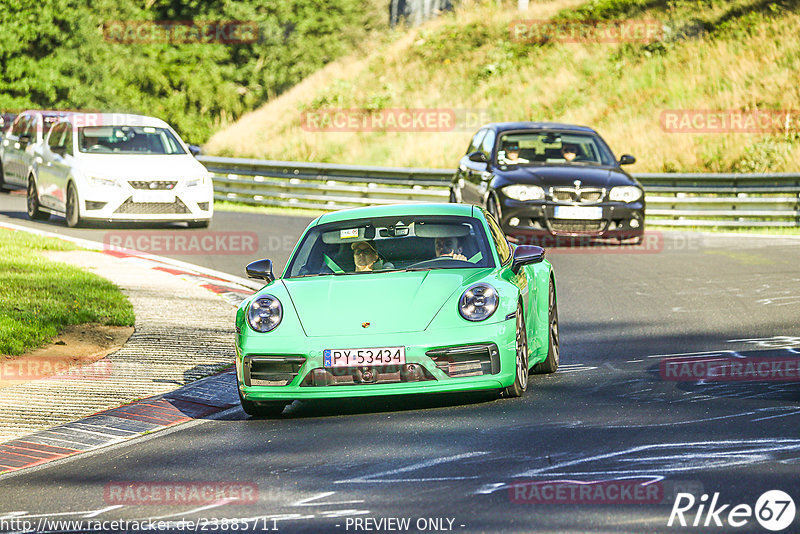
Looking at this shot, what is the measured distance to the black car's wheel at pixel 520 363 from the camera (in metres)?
8.45

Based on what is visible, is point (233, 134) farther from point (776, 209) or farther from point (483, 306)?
point (483, 306)

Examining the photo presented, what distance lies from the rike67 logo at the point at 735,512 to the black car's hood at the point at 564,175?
12.6 m

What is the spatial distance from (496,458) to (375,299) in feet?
6.10

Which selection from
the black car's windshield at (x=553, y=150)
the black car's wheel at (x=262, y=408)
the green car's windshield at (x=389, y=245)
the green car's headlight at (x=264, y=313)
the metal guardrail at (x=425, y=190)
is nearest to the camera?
the green car's headlight at (x=264, y=313)

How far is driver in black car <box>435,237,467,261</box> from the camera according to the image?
9.27 metres

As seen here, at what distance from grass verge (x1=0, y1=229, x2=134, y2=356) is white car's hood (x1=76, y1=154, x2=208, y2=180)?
384 centimetres

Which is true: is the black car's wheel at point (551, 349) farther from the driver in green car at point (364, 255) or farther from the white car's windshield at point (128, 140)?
the white car's windshield at point (128, 140)

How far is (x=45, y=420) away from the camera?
8672 mm

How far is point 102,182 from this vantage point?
67.1 feet

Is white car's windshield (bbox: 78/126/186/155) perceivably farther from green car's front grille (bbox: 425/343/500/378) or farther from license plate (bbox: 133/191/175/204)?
green car's front grille (bbox: 425/343/500/378)

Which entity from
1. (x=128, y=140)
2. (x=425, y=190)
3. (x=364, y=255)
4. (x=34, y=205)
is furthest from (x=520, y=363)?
(x=425, y=190)

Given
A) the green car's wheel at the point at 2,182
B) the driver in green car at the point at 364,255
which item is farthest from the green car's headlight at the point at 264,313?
the green car's wheel at the point at 2,182

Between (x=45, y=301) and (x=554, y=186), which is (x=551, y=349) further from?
(x=554, y=186)

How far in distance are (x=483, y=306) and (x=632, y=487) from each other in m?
2.43
